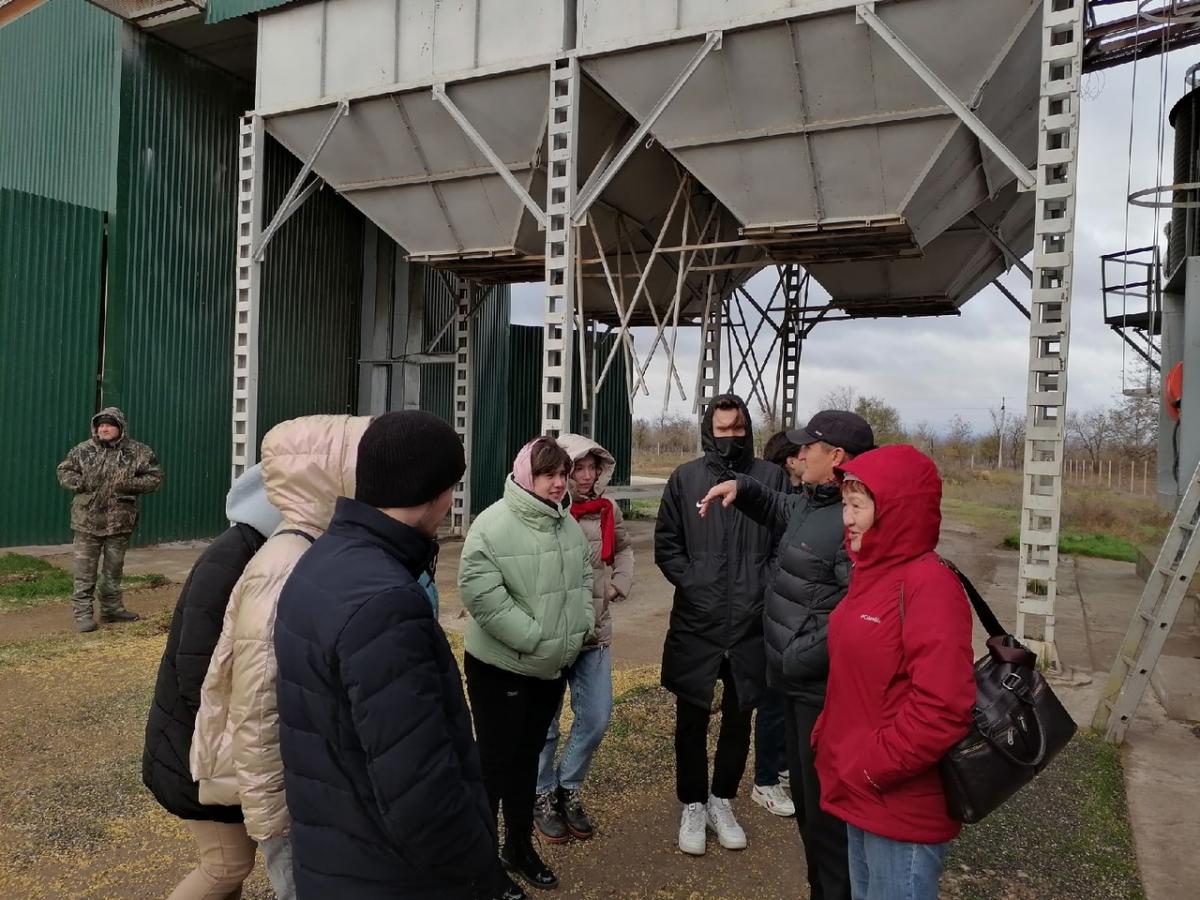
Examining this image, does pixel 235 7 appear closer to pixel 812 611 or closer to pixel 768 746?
pixel 768 746

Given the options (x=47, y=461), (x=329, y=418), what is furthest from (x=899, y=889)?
(x=47, y=461)

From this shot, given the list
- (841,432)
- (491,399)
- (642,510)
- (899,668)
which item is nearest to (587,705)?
(841,432)

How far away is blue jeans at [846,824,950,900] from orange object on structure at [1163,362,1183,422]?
760cm

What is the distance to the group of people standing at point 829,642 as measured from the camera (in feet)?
6.64

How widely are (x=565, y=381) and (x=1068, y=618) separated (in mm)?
5965

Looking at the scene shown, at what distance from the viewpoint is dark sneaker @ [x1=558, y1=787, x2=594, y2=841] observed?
3.58 metres

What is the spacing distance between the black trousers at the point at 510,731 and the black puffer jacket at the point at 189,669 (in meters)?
0.97

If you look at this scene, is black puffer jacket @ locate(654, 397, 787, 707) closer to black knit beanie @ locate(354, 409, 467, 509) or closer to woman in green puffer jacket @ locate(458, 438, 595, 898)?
woman in green puffer jacket @ locate(458, 438, 595, 898)

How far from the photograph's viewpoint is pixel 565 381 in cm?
855

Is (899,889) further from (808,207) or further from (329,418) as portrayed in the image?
(808,207)

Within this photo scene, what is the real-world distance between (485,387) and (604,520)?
13.6 meters

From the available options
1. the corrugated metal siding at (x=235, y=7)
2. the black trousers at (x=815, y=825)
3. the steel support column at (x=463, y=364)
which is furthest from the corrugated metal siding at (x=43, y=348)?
the black trousers at (x=815, y=825)

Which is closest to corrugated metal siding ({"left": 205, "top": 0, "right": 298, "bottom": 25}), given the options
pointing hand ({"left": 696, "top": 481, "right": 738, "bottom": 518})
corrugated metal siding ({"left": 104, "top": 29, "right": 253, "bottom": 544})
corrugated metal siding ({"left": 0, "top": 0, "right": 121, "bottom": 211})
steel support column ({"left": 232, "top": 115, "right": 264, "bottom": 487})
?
steel support column ({"left": 232, "top": 115, "right": 264, "bottom": 487})

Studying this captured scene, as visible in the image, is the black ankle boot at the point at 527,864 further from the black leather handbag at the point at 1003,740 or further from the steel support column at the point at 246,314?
the steel support column at the point at 246,314
